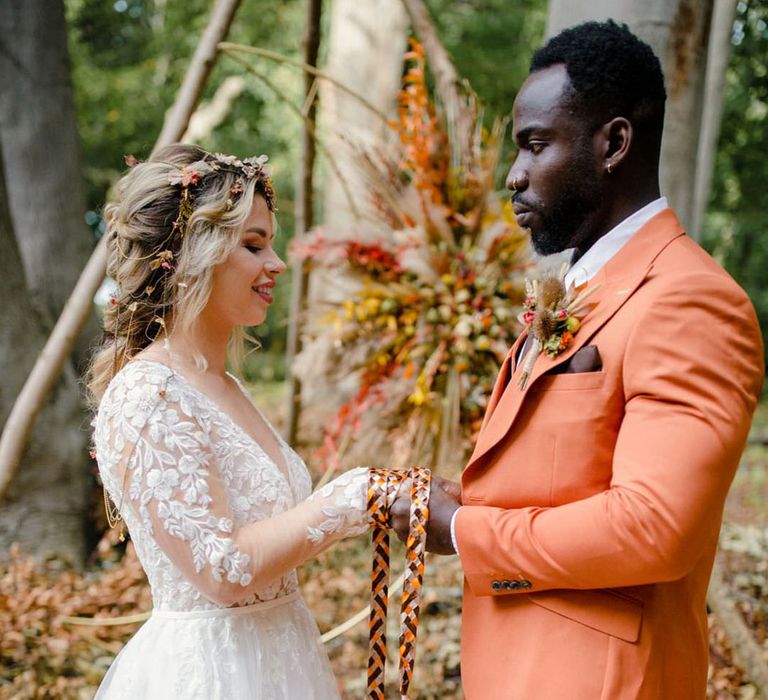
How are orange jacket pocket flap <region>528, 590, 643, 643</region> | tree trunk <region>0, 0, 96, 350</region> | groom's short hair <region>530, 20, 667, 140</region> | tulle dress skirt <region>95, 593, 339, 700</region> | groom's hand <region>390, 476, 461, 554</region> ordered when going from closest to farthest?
orange jacket pocket flap <region>528, 590, 643, 643</region> → groom's short hair <region>530, 20, 667, 140</region> → groom's hand <region>390, 476, 461, 554</region> → tulle dress skirt <region>95, 593, 339, 700</region> → tree trunk <region>0, 0, 96, 350</region>

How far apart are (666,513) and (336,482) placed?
90cm

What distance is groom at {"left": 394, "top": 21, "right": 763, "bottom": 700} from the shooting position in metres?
1.60

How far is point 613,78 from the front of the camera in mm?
1864

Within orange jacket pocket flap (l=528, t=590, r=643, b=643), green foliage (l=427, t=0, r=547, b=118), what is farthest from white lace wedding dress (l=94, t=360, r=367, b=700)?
green foliage (l=427, t=0, r=547, b=118)

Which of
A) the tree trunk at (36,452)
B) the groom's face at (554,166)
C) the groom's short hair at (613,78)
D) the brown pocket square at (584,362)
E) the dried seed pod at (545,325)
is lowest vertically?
the tree trunk at (36,452)

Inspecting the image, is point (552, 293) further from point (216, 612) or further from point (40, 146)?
point (40, 146)

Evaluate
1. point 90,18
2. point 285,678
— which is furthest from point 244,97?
point 285,678

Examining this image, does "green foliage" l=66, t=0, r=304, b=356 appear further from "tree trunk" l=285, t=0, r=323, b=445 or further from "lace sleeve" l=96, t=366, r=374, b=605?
"lace sleeve" l=96, t=366, r=374, b=605

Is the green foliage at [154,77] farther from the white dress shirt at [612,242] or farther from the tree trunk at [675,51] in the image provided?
the white dress shirt at [612,242]

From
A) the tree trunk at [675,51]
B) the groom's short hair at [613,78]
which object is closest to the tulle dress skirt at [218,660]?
the groom's short hair at [613,78]

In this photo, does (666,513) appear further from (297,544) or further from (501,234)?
(501,234)

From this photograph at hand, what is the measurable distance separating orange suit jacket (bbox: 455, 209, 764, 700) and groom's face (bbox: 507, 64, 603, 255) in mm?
143

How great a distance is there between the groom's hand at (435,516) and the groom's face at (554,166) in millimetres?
660

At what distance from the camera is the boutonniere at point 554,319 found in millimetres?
1869
